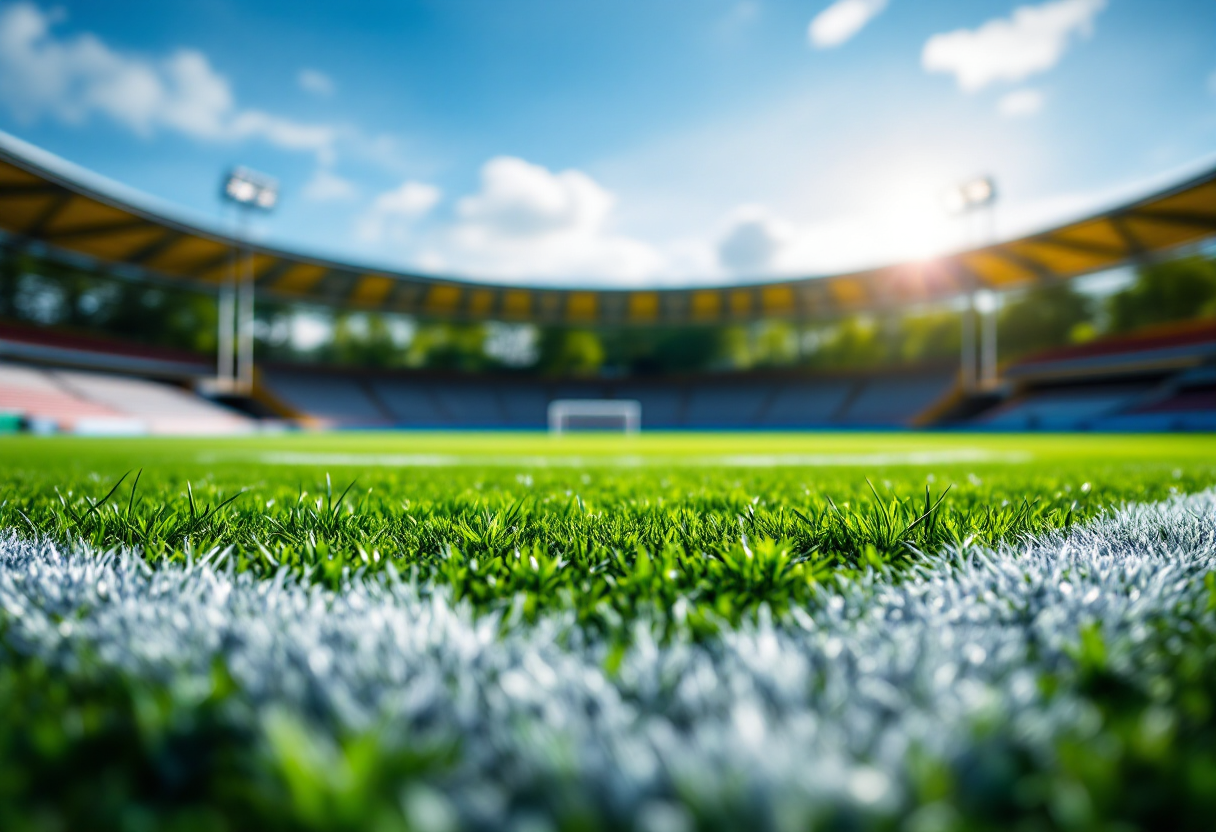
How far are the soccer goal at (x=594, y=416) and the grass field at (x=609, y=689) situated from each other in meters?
32.2

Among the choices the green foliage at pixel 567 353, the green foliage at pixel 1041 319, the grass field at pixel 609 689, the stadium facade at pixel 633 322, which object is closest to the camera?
the grass field at pixel 609 689

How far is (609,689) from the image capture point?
2.30 feet

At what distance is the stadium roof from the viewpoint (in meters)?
22.1

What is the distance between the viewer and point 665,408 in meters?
40.0

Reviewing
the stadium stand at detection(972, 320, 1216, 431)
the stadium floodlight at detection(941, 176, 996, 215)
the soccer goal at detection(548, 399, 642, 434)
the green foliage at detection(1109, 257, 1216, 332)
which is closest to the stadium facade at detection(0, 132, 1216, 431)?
the stadium stand at detection(972, 320, 1216, 431)

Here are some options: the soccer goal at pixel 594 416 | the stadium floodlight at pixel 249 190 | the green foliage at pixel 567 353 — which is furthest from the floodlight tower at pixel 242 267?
the green foliage at pixel 567 353

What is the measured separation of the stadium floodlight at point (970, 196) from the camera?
87.7 ft

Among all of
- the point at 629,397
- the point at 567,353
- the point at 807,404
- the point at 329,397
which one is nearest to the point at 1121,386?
the point at 807,404

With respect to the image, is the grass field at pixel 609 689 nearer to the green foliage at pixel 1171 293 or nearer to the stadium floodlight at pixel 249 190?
the stadium floodlight at pixel 249 190

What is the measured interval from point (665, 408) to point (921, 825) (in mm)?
39698

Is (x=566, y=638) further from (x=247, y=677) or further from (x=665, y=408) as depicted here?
(x=665, y=408)

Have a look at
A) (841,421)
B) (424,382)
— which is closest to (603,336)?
(424,382)

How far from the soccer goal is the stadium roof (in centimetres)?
542

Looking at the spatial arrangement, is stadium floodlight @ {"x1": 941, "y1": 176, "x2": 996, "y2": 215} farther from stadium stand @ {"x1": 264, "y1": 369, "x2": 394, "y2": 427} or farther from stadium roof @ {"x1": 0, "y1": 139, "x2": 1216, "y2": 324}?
stadium stand @ {"x1": 264, "y1": 369, "x2": 394, "y2": 427}
